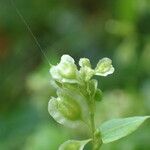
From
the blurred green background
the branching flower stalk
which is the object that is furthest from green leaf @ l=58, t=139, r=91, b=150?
the blurred green background

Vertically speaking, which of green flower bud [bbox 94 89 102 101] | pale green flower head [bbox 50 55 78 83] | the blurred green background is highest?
pale green flower head [bbox 50 55 78 83]

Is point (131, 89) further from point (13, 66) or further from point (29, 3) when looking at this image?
point (29, 3)

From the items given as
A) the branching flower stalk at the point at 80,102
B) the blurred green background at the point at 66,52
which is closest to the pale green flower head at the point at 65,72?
the branching flower stalk at the point at 80,102

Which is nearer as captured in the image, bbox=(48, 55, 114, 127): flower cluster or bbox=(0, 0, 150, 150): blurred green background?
bbox=(48, 55, 114, 127): flower cluster

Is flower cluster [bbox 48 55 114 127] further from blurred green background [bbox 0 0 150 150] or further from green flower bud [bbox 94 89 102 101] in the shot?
blurred green background [bbox 0 0 150 150]

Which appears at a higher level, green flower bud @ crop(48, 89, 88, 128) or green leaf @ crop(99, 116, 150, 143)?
green flower bud @ crop(48, 89, 88, 128)
